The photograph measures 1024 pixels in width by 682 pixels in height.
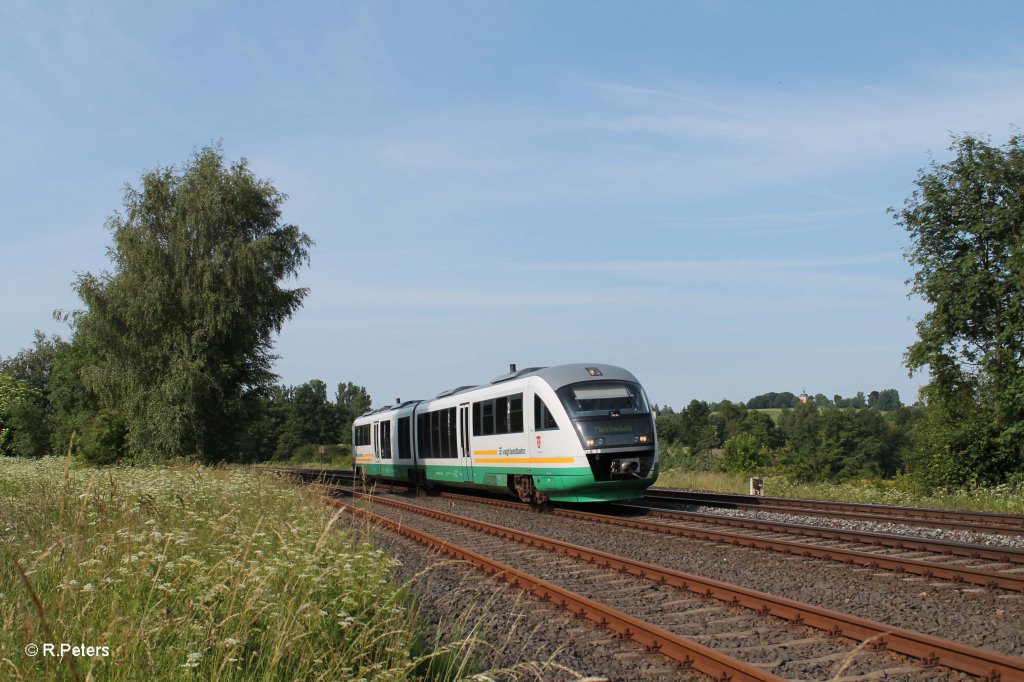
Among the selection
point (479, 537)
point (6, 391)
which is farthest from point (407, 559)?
point (6, 391)

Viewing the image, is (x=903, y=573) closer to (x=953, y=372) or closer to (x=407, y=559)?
(x=407, y=559)

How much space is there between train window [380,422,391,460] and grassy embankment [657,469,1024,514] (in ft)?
31.8

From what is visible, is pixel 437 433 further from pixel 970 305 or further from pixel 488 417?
pixel 970 305

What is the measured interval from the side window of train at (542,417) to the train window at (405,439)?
9.97m

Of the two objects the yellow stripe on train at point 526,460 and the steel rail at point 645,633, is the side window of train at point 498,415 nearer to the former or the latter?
the yellow stripe on train at point 526,460

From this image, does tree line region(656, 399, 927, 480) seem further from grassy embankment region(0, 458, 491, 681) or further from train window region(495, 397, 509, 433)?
grassy embankment region(0, 458, 491, 681)

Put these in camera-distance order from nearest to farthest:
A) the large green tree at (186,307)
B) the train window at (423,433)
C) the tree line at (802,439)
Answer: the train window at (423,433)
the large green tree at (186,307)
the tree line at (802,439)

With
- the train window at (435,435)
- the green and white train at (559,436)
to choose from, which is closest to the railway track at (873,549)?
the green and white train at (559,436)

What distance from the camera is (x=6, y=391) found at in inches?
2452

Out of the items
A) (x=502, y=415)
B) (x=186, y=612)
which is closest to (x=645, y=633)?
(x=186, y=612)

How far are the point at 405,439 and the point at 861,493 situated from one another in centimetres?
1390

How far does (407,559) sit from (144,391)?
26548mm

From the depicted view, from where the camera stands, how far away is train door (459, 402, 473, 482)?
67.5 ft

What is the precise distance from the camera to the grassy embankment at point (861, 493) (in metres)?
17.5
